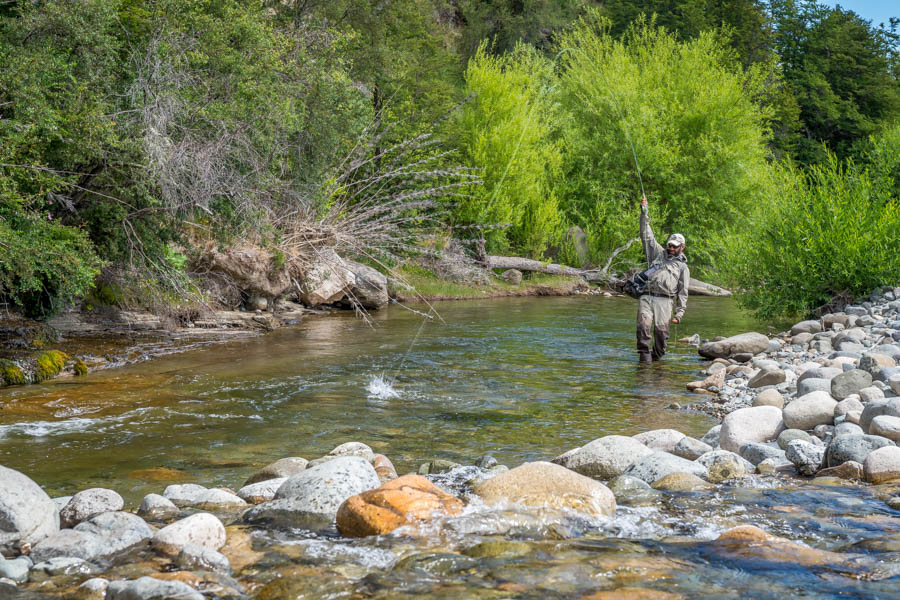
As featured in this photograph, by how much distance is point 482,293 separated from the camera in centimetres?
2545

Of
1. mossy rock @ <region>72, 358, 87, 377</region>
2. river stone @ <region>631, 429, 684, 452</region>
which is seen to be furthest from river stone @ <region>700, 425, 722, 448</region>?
mossy rock @ <region>72, 358, 87, 377</region>

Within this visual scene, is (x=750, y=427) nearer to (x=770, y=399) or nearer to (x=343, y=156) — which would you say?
(x=770, y=399)

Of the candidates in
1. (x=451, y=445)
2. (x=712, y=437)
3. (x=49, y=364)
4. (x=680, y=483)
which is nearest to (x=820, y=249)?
(x=712, y=437)

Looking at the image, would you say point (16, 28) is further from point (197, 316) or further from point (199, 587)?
point (199, 587)

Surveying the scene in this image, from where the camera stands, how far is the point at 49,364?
10.5 metres

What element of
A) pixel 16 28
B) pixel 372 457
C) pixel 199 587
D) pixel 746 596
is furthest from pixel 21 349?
pixel 746 596

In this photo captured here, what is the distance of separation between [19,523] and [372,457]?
8.84 feet

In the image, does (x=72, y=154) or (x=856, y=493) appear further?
(x=72, y=154)

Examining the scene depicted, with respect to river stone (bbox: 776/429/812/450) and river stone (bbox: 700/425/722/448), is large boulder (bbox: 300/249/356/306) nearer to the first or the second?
river stone (bbox: 700/425/722/448)

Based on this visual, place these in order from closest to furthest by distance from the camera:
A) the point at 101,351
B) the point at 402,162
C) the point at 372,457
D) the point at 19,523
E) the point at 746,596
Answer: the point at 746,596, the point at 19,523, the point at 372,457, the point at 101,351, the point at 402,162

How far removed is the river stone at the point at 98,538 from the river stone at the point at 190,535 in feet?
0.52

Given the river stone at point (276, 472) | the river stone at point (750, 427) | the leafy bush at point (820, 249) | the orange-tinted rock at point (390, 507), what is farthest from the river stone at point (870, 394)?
the leafy bush at point (820, 249)

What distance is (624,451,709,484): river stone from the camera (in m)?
5.73

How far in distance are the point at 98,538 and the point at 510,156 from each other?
24.4m
